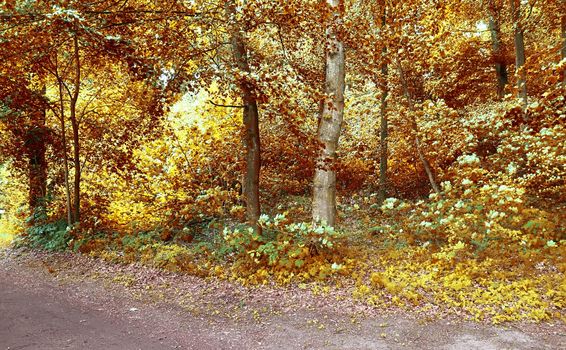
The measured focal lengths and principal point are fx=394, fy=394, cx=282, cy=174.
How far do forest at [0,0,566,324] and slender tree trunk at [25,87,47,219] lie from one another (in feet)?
0.19

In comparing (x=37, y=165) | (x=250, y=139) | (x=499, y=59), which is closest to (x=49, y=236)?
(x=37, y=165)

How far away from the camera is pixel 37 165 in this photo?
13.5 meters

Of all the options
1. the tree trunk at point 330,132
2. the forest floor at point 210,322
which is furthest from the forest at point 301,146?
the forest floor at point 210,322

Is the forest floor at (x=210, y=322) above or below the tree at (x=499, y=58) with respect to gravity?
below

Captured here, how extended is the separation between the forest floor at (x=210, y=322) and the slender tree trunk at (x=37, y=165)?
5340mm

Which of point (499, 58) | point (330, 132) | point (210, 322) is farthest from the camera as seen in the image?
point (499, 58)

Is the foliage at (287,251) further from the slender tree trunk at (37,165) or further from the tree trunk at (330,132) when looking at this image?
the slender tree trunk at (37,165)

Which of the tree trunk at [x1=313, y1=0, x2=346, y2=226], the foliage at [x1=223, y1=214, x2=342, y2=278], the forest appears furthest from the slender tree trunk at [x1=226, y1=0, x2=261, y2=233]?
the tree trunk at [x1=313, y1=0, x2=346, y2=226]

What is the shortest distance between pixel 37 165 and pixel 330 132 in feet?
34.8

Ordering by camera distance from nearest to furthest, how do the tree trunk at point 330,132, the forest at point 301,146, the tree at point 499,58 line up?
1. the forest at point 301,146
2. the tree trunk at point 330,132
3. the tree at point 499,58

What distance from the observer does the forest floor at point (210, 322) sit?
5.59 m

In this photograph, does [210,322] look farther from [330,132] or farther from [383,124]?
[383,124]

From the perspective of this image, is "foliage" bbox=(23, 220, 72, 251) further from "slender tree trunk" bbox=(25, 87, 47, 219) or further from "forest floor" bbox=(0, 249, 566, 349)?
"forest floor" bbox=(0, 249, 566, 349)

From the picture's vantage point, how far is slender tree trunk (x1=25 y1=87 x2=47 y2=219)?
13.0 meters
